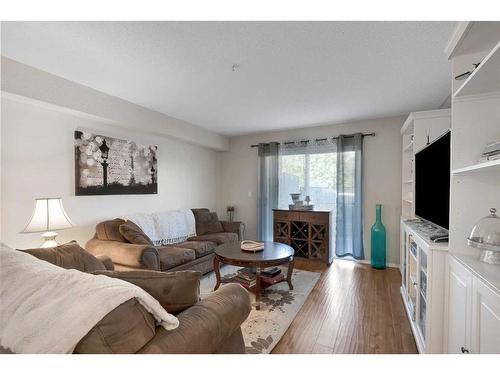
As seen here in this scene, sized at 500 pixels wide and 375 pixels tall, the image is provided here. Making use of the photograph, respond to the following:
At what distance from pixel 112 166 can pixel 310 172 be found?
3237 millimetres

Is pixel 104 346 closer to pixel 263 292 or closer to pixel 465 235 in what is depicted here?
pixel 465 235

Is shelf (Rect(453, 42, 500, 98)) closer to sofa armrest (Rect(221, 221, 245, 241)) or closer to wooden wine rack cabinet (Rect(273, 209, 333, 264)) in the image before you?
wooden wine rack cabinet (Rect(273, 209, 333, 264))

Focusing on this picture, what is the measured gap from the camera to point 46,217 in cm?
212

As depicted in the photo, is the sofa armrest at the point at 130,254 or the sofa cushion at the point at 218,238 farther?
the sofa cushion at the point at 218,238

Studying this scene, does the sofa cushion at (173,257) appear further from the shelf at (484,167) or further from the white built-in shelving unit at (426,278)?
the shelf at (484,167)

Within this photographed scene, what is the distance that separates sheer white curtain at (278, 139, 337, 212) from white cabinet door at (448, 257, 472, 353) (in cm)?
285

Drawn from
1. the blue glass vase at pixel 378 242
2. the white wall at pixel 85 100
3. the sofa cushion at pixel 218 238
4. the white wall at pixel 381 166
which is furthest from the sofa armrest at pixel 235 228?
the blue glass vase at pixel 378 242

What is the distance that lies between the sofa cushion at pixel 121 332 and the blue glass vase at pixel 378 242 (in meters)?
3.56

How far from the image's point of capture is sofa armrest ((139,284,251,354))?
88 cm

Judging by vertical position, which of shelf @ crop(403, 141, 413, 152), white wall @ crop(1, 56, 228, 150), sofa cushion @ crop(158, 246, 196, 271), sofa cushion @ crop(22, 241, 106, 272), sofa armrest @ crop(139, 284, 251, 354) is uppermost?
white wall @ crop(1, 56, 228, 150)

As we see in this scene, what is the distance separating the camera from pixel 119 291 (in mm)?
827

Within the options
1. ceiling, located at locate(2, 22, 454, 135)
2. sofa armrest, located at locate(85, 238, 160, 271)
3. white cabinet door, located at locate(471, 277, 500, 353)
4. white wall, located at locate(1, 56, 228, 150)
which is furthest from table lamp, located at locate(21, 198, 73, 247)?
white cabinet door, located at locate(471, 277, 500, 353)

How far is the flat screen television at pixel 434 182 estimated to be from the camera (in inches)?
69.7

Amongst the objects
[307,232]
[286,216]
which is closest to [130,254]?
[286,216]
